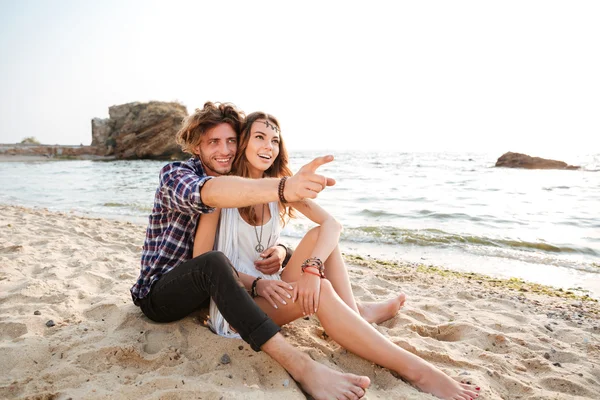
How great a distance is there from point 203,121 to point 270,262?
1.11m

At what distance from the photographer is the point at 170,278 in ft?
8.25

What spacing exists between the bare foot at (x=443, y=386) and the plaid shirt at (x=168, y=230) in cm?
160

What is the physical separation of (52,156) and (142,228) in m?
38.4

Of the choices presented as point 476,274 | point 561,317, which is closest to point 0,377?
point 561,317

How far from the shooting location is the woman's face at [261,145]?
117 inches

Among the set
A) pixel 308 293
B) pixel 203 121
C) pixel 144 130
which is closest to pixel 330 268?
pixel 308 293

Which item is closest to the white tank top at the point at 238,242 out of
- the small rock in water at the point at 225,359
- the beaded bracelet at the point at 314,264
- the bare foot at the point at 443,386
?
the small rock in water at the point at 225,359

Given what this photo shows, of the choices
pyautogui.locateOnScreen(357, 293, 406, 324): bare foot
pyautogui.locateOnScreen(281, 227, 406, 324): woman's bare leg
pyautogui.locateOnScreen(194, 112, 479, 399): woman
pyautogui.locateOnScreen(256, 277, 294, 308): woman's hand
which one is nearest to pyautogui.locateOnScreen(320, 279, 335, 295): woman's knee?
pyautogui.locateOnScreen(194, 112, 479, 399): woman

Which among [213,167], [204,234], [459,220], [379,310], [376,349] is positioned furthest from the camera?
[459,220]

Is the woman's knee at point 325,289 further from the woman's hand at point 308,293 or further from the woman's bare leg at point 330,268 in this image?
the woman's bare leg at point 330,268

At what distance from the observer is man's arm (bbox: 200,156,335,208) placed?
7.20ft

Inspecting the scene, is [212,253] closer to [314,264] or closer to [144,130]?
[314,264]

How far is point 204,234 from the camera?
2.65m

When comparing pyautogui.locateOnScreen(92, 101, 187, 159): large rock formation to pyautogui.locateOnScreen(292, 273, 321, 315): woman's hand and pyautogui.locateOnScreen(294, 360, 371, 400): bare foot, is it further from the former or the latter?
pyautogui.locateOnScreen(294, 360, 371, 400): bare foot
